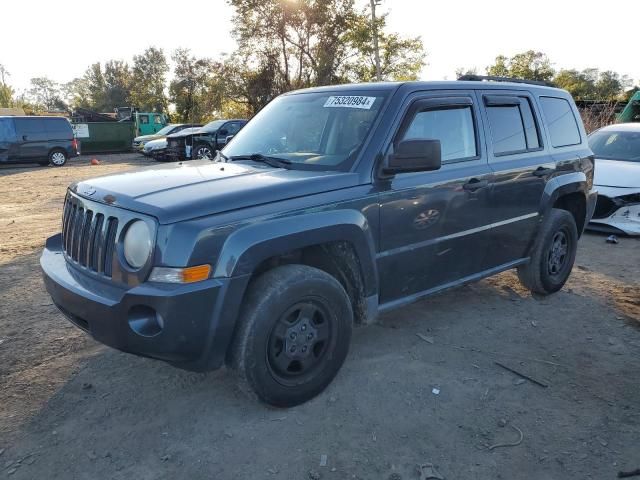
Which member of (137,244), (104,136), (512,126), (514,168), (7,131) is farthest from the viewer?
(104,136)

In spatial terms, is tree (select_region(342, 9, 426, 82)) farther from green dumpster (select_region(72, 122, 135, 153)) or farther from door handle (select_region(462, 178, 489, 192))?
door handle (select_region(462, 178, 489, 192))

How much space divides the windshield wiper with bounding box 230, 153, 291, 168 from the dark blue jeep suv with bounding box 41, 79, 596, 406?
0.02 m

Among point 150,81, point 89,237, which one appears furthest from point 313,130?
point 150,81

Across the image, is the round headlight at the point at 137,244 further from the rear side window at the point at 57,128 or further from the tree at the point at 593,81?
the tree at the point at 593,81

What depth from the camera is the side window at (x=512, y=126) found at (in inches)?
158

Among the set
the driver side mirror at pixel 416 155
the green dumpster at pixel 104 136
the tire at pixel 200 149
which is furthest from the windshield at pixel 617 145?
the green dumpster at pixel 104 136

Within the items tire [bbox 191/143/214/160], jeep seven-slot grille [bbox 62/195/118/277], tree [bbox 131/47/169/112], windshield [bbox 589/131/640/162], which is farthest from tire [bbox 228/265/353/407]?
tree [bbox 131/47/169/112]

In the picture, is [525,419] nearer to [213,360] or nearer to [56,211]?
[213,360]

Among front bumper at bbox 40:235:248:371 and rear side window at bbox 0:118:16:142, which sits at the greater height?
rear side window at bbox 0:118:16:142

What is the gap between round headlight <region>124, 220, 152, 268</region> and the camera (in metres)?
2.52

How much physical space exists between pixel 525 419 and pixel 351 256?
1391mm

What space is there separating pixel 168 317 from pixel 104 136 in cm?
2705

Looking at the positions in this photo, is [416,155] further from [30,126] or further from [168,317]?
[30,126]

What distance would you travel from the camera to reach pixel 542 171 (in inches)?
173
